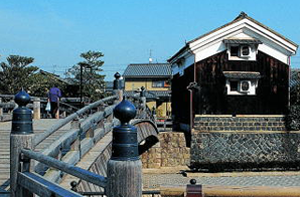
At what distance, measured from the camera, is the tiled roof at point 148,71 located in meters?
48.8

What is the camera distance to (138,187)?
9.07ft

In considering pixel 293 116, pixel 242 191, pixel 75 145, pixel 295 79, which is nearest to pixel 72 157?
pixel 75 145

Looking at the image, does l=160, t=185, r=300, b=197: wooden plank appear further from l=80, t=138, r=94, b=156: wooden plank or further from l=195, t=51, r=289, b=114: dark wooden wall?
l=195, t=51, r=289, b=114: dark wooden wall

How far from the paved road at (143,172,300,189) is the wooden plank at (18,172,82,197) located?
15.2 metres

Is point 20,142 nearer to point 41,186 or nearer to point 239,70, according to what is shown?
point 41,186

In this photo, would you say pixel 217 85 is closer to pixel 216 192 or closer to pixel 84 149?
pixel 84 149

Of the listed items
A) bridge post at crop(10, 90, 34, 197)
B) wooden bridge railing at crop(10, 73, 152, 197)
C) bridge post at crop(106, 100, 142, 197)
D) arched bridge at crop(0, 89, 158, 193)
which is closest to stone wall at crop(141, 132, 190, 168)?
arched bridge at crop(0, 89, 158, 193)

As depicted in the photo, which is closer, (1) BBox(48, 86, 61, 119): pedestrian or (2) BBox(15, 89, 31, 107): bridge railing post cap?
(2) BBox(15, 89, 31, 107): bridge railing post cap

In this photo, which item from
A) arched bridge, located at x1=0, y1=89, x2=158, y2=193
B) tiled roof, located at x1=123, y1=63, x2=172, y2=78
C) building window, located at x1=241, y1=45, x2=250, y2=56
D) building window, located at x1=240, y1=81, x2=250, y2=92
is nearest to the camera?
arched bridge, located at x1=0, y1=89, x2=158, y2=193

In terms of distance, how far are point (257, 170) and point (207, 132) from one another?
421 cm

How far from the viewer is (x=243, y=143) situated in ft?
78.9

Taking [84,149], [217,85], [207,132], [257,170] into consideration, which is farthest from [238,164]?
[84,149]

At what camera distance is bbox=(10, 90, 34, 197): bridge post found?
15.4 ft

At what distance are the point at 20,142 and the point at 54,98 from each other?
498 inches
